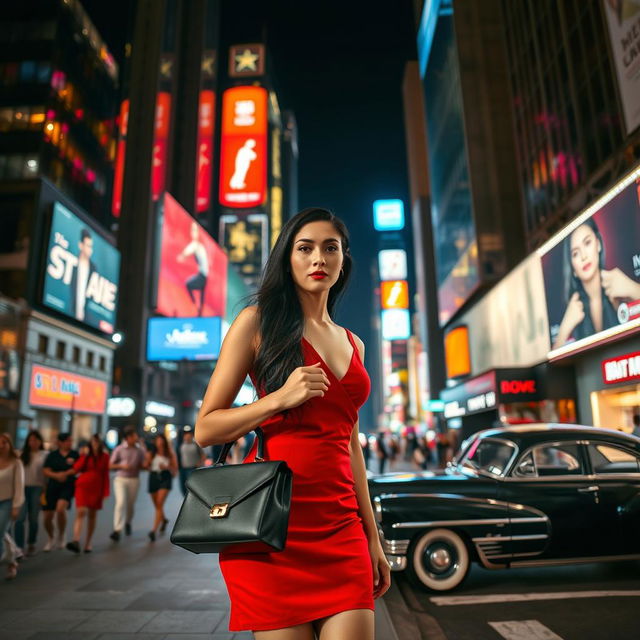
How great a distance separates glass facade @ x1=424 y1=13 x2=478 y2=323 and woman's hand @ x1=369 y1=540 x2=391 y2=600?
33393mm

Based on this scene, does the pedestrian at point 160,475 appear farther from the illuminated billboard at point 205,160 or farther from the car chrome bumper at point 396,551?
the illuminated billboard at point 205,160

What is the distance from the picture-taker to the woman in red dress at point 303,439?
5.47 ft

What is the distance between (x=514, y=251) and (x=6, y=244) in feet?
96.1

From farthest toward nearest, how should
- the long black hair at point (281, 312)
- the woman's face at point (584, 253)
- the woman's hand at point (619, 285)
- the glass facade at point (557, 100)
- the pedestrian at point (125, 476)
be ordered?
the glass facade at point (557, 100) → the woman's face at point (584, 253) → the woman's hand at point (619, 285) → the pedestrian at point (125, 476) → the long black hair at point (281, 312)

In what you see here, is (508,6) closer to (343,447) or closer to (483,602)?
(483,602)

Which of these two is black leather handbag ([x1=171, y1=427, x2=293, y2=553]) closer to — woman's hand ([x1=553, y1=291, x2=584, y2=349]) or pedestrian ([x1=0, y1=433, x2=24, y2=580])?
pedestrian ([x1=0, y1=433, x2=24, y2=580])

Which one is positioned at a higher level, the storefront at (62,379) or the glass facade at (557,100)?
the glass facade at (557,100)

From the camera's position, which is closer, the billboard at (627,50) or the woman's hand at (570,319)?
the billboard at (627,50)

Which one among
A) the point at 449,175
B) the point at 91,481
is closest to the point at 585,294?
the point at 91,481

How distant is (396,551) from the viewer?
6.70 metres

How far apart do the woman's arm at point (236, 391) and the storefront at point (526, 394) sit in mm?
23030

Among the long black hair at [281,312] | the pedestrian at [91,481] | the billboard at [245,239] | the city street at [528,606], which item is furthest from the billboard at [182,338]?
the billboard at [245,239]

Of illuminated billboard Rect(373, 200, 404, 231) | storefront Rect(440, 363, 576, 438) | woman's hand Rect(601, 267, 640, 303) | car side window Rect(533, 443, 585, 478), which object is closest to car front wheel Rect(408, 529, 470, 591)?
car side window Rect(533, 443, 585, 478)

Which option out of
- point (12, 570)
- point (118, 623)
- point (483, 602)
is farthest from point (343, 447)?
point (12, 570)
